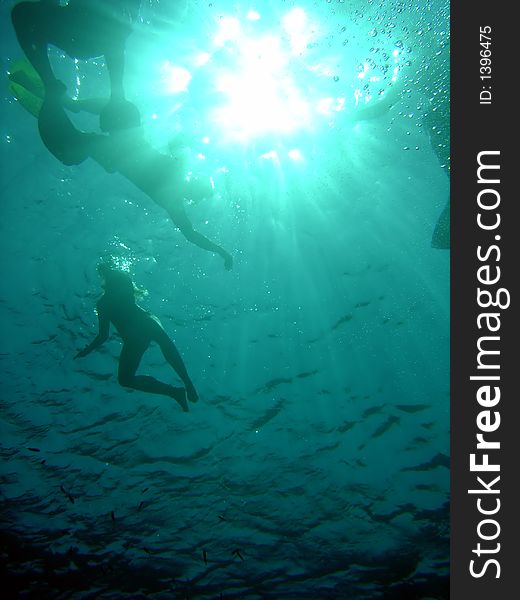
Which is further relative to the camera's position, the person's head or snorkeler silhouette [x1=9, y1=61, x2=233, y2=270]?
the person's head

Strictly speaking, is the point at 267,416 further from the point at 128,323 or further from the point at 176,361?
the point at 128,323

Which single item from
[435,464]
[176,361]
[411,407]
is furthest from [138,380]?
[435,464]

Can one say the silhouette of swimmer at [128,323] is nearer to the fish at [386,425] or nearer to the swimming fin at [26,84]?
the swimming fin at [26,84]

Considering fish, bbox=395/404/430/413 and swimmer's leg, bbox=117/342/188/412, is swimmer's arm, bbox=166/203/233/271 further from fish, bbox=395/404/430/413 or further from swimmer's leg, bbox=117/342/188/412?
fish, bbox=395/404/430/413

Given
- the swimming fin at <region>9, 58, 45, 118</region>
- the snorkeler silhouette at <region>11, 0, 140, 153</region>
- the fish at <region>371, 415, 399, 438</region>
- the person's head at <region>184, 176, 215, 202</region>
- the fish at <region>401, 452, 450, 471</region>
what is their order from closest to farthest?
→ the snorkeler silhouette at <region>11, 0, 140, 153</region>, the swimming fin at <region>9, 58, 45, 118</region>, the person's head at <region>184, 176, 215, 202</region>, the fish at <region>371, 415, 399, 438</region>, the fish at <region>401, 452, 450, 471</region>

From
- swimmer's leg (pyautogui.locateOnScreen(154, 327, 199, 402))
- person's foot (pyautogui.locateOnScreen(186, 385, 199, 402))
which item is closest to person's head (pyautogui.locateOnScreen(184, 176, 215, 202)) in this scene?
swimmer's leg (pyautogui.locateOnScreen(154, 327, 199, 402))

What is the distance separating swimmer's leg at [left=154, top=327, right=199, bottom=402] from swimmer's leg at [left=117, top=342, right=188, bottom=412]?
0.14m

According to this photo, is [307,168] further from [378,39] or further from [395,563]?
[395,563]

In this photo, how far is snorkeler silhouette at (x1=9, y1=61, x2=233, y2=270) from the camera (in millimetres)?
4492

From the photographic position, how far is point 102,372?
35.6 feet

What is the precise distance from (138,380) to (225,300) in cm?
403

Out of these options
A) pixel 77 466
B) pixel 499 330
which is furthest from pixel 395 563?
pixel 499 330

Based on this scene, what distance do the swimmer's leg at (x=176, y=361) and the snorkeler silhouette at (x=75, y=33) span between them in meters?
3.86

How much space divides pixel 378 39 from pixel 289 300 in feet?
20.1
